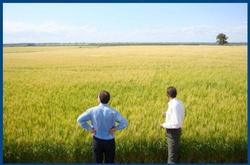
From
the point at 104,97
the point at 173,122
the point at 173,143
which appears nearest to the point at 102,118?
the point at 104,97

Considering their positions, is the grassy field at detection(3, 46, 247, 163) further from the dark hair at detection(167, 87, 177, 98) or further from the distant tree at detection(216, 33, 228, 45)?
the dark hair at detection(167, 87, 177, 98)

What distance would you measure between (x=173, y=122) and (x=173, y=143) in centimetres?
36

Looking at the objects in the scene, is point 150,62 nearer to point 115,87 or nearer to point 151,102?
point 115,87

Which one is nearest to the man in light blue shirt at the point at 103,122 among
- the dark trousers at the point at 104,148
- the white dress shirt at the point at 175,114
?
the dark trousers at the point at 104,148

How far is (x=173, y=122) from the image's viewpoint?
610 centimetres

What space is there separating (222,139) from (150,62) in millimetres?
→ 5772

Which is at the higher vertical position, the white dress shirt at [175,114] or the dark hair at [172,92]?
the dark hair at [172,92]

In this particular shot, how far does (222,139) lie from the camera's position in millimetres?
6895

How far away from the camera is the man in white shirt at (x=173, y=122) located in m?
6.05

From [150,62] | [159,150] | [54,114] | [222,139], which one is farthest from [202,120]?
[150,62]

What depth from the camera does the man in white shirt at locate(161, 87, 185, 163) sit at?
238 inches

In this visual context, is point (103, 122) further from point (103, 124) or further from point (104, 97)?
point (104, 97)

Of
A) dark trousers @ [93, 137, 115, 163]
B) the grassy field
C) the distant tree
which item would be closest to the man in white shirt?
the grassy field

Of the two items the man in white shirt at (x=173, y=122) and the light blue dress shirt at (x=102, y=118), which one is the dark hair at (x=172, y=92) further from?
the light blue dress shirt at (x=102, y=118)
